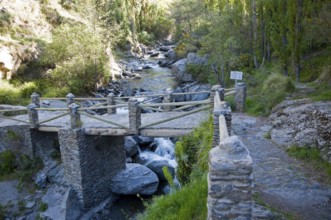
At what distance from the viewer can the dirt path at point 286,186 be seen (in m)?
4.68

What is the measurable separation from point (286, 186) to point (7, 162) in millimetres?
11645

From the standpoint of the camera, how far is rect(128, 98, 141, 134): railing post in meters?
9.59

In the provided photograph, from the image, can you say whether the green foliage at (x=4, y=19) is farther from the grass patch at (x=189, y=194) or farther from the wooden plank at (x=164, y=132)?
the grass patch at (x=189, y=194)

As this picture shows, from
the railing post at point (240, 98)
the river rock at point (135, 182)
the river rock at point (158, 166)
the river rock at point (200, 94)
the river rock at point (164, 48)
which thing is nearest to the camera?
the railing post at point (240, 98)

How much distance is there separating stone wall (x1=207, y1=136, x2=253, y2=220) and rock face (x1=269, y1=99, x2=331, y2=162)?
3960 mm

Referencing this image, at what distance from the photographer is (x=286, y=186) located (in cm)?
539

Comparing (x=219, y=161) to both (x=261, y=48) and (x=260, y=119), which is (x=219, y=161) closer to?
(x=260, y=119)

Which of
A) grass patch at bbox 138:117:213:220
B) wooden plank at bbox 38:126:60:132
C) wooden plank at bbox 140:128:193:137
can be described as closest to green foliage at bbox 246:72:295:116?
wooden plank at bbox 140:128:193:137

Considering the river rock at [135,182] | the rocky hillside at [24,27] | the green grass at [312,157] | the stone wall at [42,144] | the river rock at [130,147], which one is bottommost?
the river rock at [135,182]

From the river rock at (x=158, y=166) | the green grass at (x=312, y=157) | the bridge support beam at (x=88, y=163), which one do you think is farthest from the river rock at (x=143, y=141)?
the green grass at (x=312, y=157)

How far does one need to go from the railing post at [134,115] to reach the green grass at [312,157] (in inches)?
189

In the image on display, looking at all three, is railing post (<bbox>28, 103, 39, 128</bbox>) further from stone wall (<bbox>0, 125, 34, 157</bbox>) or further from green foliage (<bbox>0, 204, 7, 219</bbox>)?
green foliage (<bbox>0, 204, 7, 219</bbox>)

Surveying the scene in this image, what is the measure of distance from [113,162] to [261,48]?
14.6 metres

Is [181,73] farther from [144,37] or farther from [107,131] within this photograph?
[144,37]
